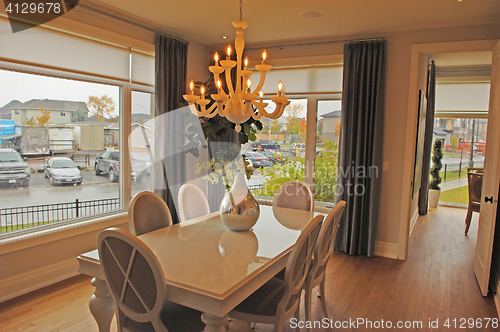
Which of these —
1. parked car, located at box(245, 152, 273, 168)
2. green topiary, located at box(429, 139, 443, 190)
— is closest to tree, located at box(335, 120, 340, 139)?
parked car, located at box(245, 152, 273, 168)

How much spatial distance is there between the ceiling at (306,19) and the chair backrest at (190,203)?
1754 millimetres

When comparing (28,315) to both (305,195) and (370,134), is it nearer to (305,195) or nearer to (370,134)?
(305,195)

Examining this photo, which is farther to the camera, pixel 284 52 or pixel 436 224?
pixel 436 224

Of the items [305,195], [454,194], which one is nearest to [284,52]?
[305,195]

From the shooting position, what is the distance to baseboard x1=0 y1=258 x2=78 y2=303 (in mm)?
2859

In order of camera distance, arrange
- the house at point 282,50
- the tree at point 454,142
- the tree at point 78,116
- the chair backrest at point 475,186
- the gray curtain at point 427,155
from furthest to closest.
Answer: the tree at point 454,142
the gray curtain at point 427,155
the chair backrest at point 475,186
the tree at point 78,116
the house at point 282,50

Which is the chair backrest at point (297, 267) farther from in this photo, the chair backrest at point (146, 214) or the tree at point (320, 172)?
the tree at point (320, 172)

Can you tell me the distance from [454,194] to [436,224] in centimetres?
216

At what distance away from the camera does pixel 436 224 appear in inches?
232

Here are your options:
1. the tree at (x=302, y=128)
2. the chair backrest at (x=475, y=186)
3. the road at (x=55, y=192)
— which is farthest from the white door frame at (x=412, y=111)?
the road at (x=55, y=192)

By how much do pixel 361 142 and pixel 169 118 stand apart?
2.31 m

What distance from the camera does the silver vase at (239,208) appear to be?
8.07 feet

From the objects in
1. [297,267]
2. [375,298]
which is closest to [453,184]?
[375,298]

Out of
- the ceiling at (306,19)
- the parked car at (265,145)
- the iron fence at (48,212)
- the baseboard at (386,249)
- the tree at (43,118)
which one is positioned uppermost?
the ceiling at (306,19)
